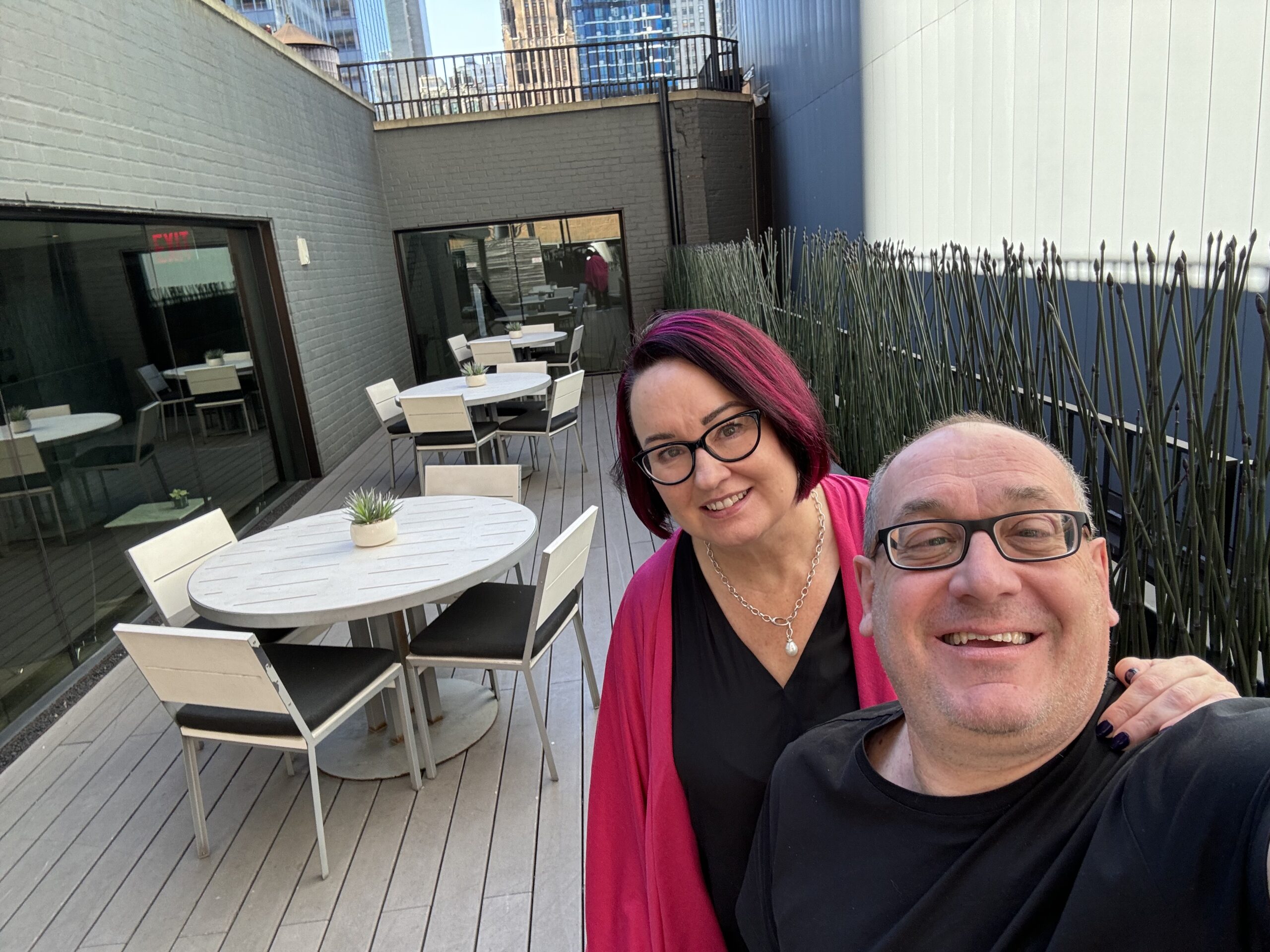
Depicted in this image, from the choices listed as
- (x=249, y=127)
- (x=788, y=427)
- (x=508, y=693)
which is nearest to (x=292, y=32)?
(x=249, y=127)

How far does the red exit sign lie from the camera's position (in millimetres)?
5059

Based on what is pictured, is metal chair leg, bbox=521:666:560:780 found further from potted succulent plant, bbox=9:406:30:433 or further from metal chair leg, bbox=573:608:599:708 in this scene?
potted succulent plant, bbox=9:406:30:433

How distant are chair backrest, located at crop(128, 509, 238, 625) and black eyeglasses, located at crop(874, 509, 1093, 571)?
115 inches

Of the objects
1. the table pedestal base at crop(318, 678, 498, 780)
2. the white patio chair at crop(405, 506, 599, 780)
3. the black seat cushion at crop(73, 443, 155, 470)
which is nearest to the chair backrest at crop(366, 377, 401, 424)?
the black seat cushion at crop(73, 443, 155, 470)

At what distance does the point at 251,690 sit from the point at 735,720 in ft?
5.43

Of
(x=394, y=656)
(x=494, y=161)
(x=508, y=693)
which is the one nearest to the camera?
(x=394, y=656)

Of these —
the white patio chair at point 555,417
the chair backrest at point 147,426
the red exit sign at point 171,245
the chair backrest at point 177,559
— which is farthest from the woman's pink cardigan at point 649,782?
the red exit sign at point 171,245

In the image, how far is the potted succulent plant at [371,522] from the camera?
3.05 meters

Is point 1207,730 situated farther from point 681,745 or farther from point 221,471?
point 221,471

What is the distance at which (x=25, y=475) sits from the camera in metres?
3.58

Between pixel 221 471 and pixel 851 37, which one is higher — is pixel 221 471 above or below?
below

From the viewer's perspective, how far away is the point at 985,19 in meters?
4.53

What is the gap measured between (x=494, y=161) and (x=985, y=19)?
7660mm

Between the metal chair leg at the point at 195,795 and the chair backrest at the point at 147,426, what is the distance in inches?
107
